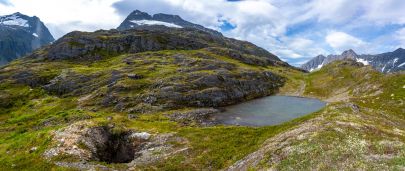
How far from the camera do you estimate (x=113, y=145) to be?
67.4 metres

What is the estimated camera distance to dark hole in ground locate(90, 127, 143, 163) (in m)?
62.8

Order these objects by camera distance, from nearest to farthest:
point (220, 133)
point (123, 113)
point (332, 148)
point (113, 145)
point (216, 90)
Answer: point (332, 148)
point (220, 133)
point (113, 145)
point (123, 113)
point (216, 90)

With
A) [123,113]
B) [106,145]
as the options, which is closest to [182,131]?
[106,145]

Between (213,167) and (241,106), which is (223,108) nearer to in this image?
(241,106)

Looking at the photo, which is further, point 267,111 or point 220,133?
point 267,111

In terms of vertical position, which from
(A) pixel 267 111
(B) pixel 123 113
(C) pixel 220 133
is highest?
(C) pixel 220 133

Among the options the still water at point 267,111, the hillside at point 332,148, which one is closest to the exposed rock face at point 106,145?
the hillside at point 332,148

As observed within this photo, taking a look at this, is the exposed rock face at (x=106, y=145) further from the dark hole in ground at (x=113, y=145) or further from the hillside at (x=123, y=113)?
the hillside at (x=123, y=113)

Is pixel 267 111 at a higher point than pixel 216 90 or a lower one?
lower

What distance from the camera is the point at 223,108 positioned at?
130750mm

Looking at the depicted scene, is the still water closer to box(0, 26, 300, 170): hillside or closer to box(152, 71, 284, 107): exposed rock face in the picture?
box(152, 71, 284, 107): exposed rock face

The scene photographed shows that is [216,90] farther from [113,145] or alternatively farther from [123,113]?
[113,145]

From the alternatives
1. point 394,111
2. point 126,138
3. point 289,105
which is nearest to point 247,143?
point 126,138

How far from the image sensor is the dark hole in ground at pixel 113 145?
62.8m
